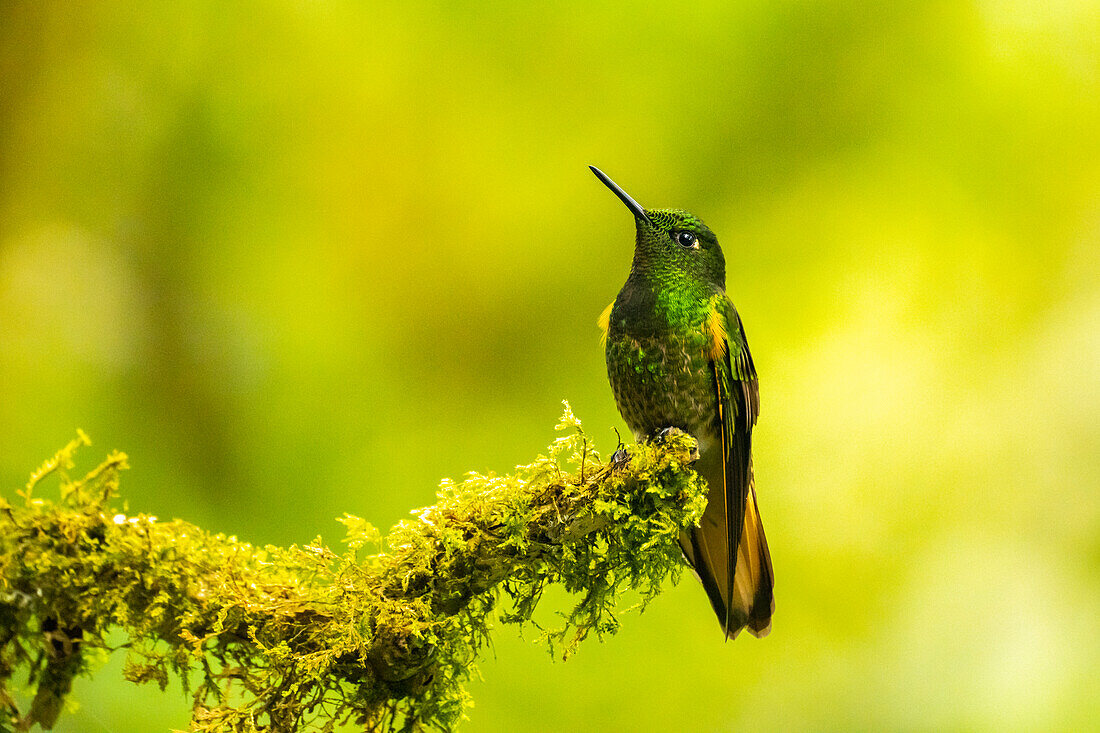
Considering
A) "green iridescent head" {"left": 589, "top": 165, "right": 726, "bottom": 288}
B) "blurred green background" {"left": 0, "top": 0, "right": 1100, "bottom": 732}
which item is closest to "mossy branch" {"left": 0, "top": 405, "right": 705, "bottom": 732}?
"green iridescent head" {"left": 589, "top": 165, "right": 726, "bottom": 288}

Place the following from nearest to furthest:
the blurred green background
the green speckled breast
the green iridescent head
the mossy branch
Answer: the mossy branch, the green speckled breast, the green iridescent head, the blurred green background

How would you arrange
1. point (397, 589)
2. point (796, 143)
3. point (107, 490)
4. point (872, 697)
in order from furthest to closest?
point (796, 143) → point (872, 697) → point (107, 490) → point (397, 589)

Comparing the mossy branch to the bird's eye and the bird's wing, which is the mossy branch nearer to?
the bird's wing

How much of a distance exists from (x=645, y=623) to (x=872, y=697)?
87 centimetres

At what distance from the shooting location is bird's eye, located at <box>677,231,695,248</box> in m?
2.06

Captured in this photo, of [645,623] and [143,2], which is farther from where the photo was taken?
[143,2]

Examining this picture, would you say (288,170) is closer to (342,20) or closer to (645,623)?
(342,20)

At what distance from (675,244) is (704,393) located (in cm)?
37

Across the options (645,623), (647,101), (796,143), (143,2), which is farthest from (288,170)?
(645,623)

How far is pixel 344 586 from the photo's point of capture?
149cm

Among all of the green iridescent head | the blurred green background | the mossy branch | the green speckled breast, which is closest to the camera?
the mossy branch

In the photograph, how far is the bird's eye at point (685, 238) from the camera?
2.06m

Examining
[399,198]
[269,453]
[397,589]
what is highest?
[399,198]

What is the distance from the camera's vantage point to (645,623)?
11.1 ft
